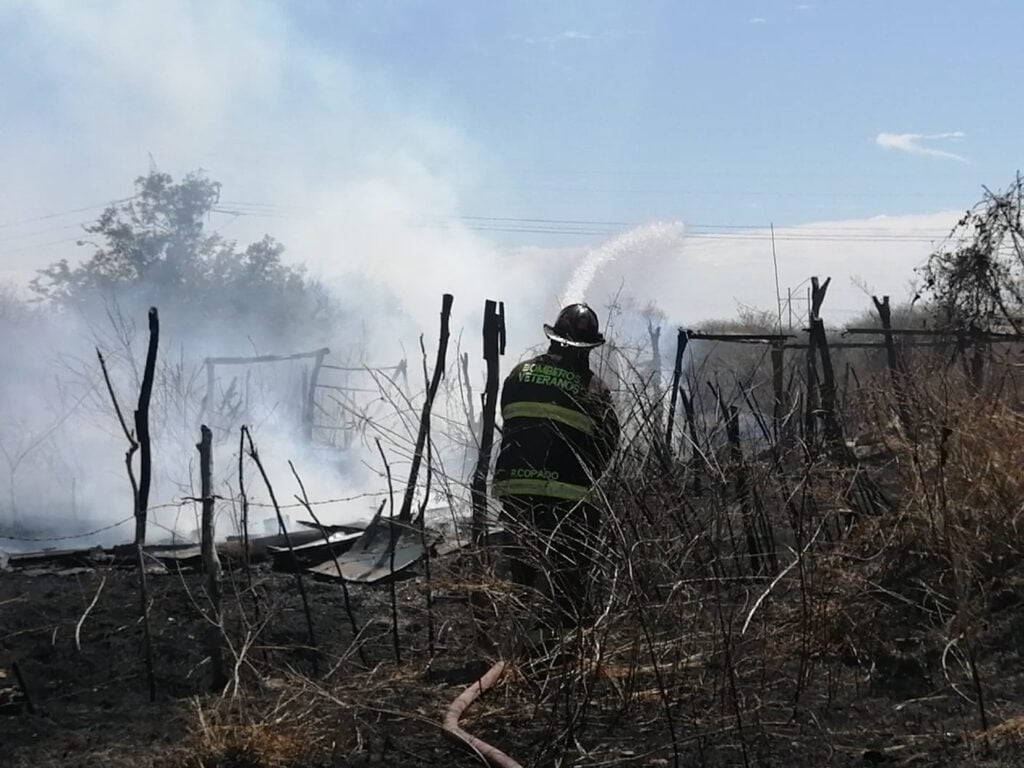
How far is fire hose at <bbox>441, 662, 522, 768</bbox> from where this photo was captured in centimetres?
439

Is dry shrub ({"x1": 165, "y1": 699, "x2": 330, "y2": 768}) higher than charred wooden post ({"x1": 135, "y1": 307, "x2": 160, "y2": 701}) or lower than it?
lower

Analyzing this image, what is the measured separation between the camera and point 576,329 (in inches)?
255

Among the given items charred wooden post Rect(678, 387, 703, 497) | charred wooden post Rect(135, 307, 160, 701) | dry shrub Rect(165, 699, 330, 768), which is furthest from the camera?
charred wooden post Rect(135, 307, 160, 701)

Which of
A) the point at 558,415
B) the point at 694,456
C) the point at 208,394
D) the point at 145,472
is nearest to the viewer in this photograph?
the point at 694,456

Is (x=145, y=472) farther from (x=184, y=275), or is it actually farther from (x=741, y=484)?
(x=184, y=275)

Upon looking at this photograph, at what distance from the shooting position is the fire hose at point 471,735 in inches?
173

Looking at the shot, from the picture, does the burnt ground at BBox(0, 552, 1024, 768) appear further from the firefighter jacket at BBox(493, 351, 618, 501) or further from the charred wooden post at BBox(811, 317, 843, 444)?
the charred wooden post at BBox(811, 317, 843, 444)

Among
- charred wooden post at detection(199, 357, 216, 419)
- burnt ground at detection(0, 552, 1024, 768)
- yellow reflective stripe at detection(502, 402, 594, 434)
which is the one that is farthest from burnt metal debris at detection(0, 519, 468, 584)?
charred wooden post at detection(199, 357, 216, 419)

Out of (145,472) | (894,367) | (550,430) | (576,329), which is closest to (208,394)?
(894,367)

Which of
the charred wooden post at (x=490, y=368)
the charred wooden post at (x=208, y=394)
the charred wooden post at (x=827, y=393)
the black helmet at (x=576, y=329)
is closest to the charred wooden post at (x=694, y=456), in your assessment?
the black helmet at (x=576, y=329)

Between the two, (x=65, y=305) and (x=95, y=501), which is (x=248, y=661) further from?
(x=65, y=305)

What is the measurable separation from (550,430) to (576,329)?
615 millimetres

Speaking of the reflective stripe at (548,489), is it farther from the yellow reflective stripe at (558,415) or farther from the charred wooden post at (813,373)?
the charred wooden post at (813,373)

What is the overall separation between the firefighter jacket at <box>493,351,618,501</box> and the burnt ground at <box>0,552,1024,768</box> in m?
0.75
